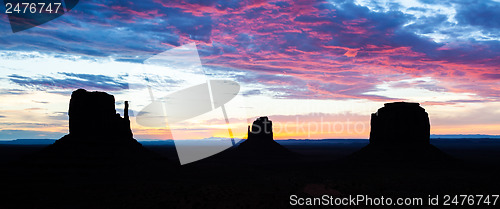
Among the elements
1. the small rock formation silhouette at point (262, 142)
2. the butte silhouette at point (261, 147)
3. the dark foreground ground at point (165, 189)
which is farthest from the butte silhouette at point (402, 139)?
the small rock formation silhouette at point (262, 142)

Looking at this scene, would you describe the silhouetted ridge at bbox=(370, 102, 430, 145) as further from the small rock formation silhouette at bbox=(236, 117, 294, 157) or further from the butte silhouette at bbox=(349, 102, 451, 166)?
the small rock formation silhouette at bbox=(236, 117, 294, 157)

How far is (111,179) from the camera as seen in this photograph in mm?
42594

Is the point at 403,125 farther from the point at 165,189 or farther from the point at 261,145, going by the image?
the point at 261,145

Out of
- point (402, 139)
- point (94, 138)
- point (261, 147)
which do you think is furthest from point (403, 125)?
point (94, 138)

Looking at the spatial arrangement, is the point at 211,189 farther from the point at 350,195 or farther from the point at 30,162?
the point at 30,162

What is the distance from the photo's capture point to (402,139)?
65312 millimetres

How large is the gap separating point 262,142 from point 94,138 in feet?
226

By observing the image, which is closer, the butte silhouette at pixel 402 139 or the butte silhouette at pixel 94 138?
the butte silhouette at pixel 94 138

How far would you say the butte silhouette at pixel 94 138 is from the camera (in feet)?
150

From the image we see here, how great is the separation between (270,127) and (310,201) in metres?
87.6

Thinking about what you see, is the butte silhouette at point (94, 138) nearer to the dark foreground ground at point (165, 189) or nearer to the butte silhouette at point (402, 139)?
the dark foreground ground at point (165, 189)

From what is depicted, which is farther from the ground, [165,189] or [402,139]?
[402,139]

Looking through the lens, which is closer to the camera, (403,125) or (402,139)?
(402,139)

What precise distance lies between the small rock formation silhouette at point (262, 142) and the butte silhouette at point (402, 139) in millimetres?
41335
